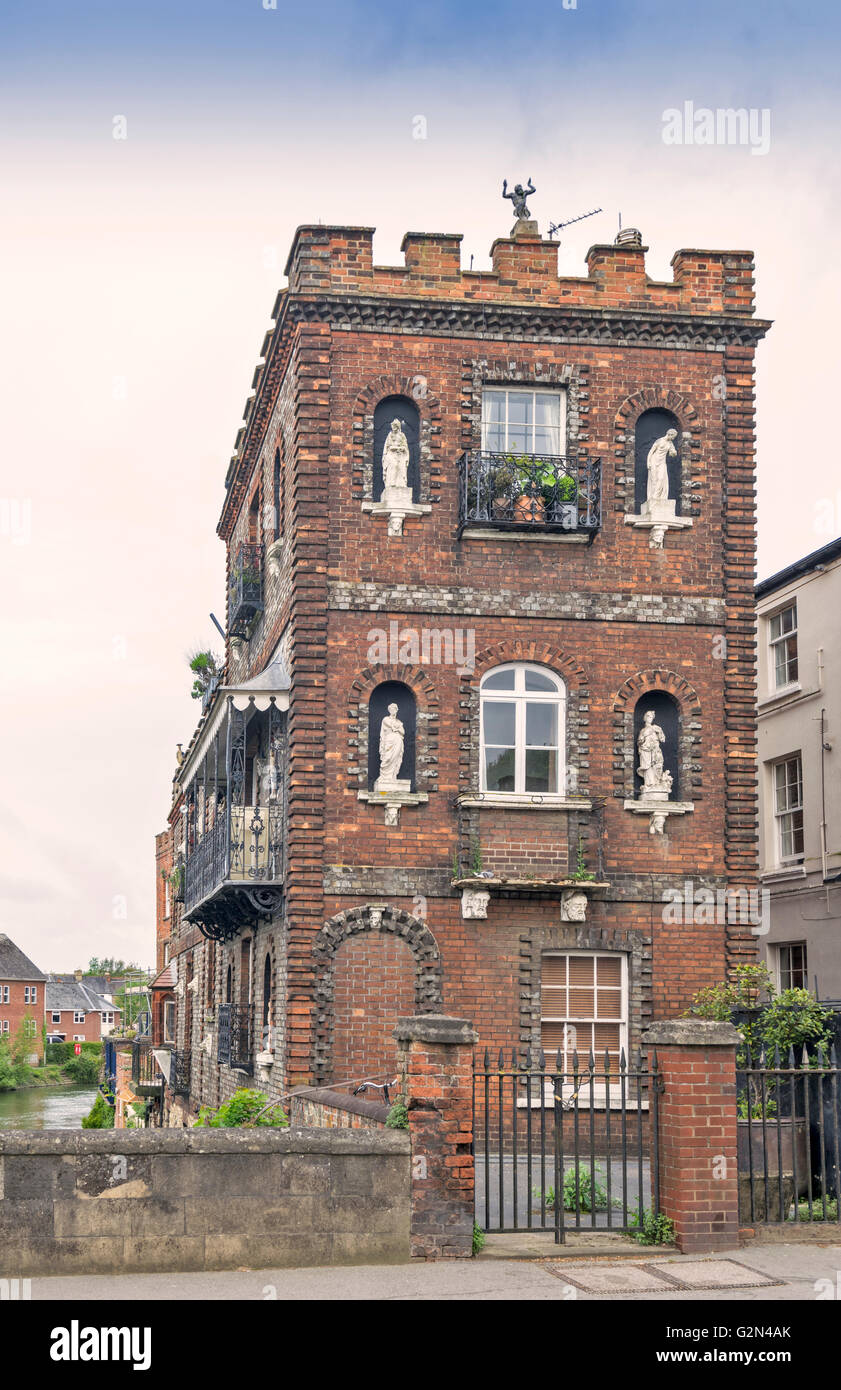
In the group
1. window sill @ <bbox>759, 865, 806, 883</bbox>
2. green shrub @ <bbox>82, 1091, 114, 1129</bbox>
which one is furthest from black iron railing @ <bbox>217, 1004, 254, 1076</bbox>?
green shrub @ <bbox>82, 1091, 114, 1129</bbox>

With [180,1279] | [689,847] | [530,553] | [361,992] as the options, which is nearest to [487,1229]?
[180,1279]

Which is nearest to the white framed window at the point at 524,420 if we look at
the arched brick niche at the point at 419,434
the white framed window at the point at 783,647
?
the arched brick niche at the point at 419,434

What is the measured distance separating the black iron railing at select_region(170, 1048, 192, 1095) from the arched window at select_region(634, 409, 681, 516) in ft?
58.6

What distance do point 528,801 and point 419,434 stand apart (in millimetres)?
5107

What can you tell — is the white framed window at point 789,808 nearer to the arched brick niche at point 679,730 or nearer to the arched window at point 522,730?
the arched brick niche at point 679,730

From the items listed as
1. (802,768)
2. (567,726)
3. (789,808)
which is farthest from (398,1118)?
(789,808)

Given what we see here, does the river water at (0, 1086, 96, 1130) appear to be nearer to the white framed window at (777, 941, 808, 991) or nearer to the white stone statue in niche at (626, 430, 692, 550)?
the white framed window at (777, 941, 808, 991)

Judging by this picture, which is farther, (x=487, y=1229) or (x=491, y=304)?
(x=491, y=304)

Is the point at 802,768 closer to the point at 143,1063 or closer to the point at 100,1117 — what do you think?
the point at 100,1117

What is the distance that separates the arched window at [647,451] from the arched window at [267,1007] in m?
8.27

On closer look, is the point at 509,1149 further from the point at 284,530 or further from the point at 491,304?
the point at 491,304

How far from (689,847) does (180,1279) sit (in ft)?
37.8

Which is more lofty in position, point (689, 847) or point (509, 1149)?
point (689, 847)

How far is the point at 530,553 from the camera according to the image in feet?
71.2
